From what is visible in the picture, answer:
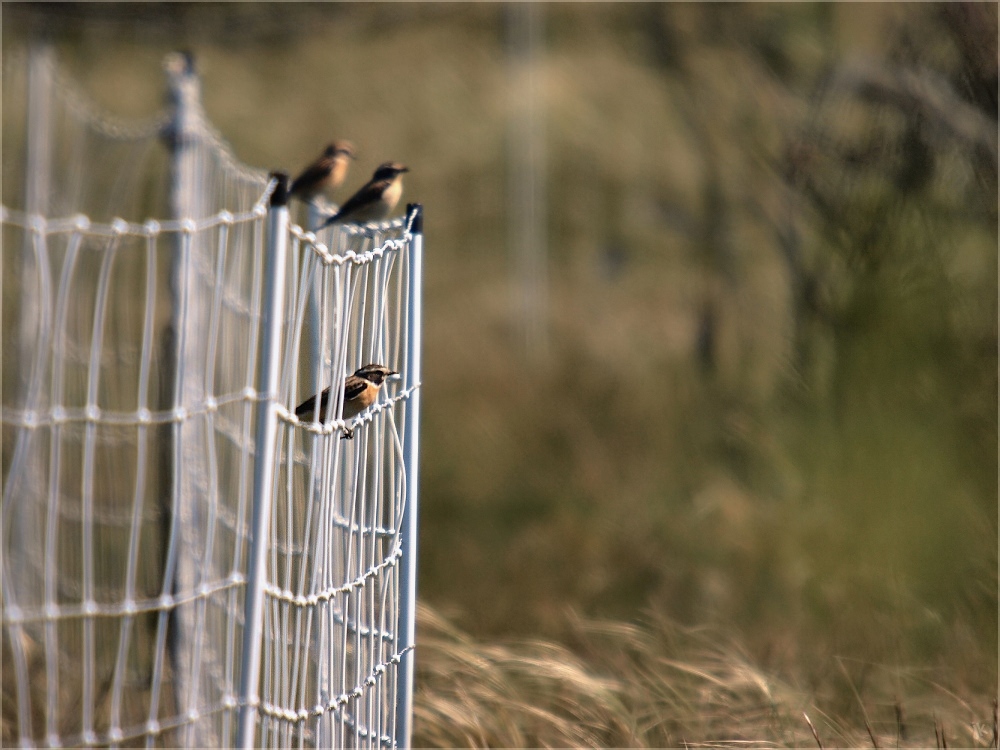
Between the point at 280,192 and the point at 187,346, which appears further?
the point at 187,346

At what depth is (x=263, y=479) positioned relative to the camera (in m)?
2.01

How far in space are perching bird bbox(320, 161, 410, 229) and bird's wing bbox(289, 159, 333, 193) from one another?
1.96 ft

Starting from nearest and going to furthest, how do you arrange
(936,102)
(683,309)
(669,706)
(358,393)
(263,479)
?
1. (263,479)
2. (358,393)
3. (669,706)
4. (936,102)
5. (683,309)

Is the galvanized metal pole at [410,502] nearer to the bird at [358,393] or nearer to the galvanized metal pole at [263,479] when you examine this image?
the bird at [358,393]

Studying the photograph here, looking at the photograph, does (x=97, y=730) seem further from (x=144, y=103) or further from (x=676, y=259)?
(x=144, y=103)

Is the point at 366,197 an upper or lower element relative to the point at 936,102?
lower

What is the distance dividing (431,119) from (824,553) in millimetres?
14524

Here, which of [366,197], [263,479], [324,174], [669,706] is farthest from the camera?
[324,174]

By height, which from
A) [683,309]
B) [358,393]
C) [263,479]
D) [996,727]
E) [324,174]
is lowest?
[996,727]

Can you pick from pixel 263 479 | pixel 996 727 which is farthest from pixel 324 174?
pixel 996 727

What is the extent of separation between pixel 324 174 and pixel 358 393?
259 centimetres

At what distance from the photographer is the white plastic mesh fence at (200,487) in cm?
223

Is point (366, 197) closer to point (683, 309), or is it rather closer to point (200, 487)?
point (200, 487)

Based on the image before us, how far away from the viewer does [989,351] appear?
408 cm
